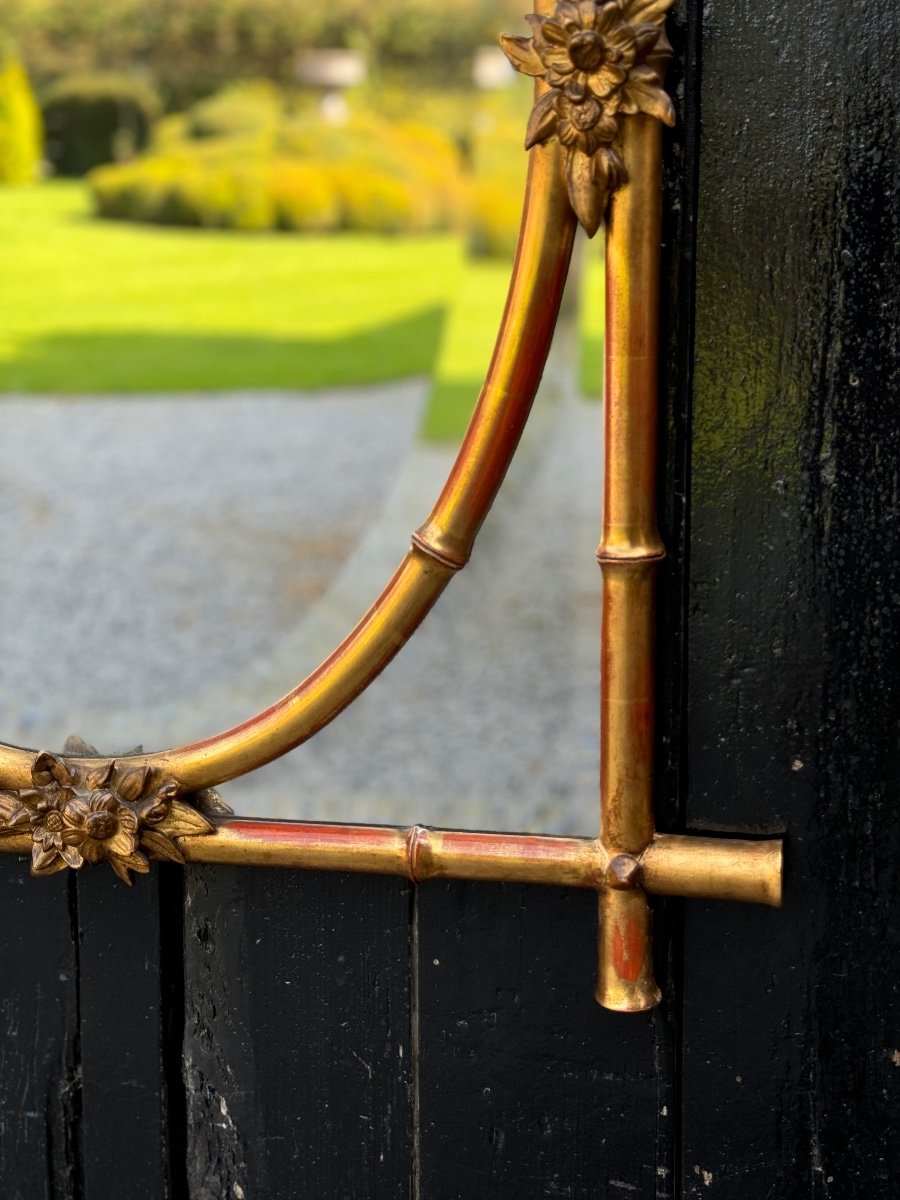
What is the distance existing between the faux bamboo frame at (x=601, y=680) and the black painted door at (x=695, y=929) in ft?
0.07

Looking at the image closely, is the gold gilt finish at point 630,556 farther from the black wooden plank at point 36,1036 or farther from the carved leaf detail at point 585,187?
the black wooden plank at point 36,1036

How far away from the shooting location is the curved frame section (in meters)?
0.51

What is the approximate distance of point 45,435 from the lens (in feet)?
21.2

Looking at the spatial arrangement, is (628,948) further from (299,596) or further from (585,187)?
(299,596)

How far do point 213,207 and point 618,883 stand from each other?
706 cm

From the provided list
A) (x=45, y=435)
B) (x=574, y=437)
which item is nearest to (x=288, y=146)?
(x=45, y=435)

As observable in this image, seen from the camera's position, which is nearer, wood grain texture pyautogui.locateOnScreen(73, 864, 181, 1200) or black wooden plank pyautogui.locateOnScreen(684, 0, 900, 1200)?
black wooden plank pyautogui.locateOnScreen(684, 0, 900, 1200)

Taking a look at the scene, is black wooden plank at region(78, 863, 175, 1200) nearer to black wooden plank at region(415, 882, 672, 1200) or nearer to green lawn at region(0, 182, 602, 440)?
black wooden plank at region(415, 882, 672, 1200)

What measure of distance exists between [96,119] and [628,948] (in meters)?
6.95

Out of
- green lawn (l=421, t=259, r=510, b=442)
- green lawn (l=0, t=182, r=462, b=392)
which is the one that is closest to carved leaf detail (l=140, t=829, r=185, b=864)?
green lawn (l=421, t=259, r=510, b=442)

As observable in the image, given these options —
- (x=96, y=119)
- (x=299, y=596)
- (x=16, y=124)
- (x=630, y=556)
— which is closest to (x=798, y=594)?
(x=630, y=556)

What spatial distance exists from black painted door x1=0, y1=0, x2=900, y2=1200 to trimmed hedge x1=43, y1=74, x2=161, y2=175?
666 centimetres

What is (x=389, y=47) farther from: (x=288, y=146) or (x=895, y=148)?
(x=895, y=148)

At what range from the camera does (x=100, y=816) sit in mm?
569
